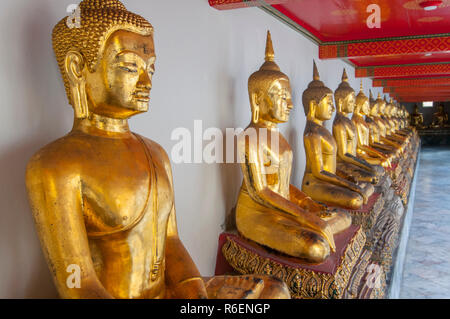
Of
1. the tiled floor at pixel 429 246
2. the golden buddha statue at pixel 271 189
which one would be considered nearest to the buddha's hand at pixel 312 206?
the golden buddha statue at pixel 271 189

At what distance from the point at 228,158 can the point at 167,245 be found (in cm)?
140

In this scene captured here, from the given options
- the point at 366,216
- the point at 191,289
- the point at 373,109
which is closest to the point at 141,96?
the point at 191,289

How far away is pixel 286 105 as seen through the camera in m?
2.70

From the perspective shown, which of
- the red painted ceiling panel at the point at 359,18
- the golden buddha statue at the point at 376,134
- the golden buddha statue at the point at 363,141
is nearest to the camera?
the red painted ceiling panel at the point at 359,18

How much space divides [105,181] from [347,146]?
3701 mm

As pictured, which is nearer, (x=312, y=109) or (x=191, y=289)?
(x=191, y=289)

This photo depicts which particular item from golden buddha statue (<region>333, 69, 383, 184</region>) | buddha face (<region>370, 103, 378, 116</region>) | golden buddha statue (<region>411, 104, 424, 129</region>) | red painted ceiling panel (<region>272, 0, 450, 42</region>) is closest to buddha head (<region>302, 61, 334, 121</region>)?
red painted ceiling panel (<region>272, 0, 450, 42</region>)

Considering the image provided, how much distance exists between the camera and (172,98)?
7.55 feet

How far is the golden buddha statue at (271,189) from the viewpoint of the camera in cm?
240

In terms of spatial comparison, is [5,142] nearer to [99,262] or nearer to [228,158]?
[99,262]

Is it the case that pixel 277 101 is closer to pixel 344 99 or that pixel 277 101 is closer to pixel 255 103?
pixel 255 103

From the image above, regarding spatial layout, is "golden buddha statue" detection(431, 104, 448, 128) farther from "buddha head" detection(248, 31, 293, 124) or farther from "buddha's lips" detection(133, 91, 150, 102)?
"buddha's lips" detection(133, 91, 150, 102)

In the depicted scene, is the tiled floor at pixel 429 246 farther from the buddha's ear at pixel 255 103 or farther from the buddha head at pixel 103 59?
the buddha head at pixel 103 59
